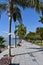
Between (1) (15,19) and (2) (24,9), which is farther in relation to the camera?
(1) (15,19)

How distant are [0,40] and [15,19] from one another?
1456 cm

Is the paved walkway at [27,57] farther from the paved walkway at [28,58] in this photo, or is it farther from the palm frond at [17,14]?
the palm frond at [17,14]

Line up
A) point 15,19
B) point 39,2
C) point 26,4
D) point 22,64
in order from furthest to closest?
point 15,19 → point 26,4 → point 39,2 → point 22,64

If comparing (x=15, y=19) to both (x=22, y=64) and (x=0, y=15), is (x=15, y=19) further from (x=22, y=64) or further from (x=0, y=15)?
(x=22, y=64)

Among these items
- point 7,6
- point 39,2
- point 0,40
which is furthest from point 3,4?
point 0,40

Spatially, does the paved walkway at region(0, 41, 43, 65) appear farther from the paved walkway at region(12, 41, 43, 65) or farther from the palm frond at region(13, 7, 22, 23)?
the palm frond at region(13, 7, 22, 23)

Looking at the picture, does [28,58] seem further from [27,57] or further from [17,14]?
[17,14]

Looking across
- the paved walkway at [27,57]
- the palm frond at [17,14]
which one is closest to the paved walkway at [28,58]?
the paved walkway at [27,57]

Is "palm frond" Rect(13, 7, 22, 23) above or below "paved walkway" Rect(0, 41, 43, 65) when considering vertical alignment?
above

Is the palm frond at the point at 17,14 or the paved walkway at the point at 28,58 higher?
the palm frond at the point at 17,14

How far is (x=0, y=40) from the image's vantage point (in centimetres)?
4128

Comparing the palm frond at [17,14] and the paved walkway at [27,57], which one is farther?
the palm frond at [17,14]

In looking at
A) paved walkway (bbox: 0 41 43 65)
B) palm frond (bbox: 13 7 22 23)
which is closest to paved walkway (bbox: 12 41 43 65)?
paved walkway (bbox: 0 41 43 65)

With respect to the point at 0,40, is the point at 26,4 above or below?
above
